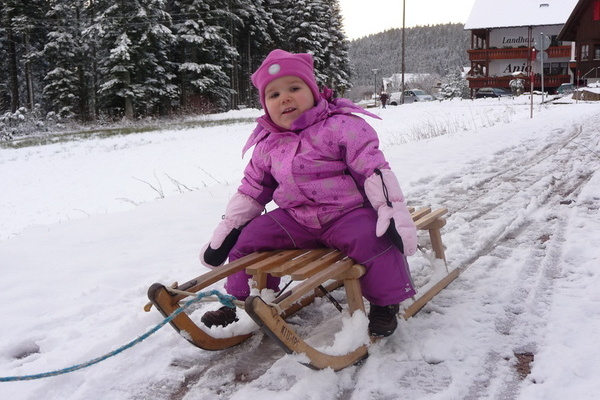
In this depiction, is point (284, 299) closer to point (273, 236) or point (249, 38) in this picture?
point (273, 236)

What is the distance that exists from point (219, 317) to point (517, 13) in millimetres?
46565

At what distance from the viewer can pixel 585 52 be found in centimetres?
3609

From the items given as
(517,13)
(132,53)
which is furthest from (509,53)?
(132,53)

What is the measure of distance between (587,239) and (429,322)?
1648mm

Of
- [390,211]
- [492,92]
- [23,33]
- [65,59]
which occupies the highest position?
[23,33]

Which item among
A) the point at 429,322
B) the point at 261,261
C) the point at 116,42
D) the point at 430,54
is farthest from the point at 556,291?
the point at 430,54

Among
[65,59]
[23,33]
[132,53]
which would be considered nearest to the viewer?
[132,53]

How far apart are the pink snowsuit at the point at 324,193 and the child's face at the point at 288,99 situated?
0.05m

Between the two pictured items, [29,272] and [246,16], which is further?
[246,16]

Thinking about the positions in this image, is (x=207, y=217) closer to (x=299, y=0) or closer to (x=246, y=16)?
(x=246, y=16)

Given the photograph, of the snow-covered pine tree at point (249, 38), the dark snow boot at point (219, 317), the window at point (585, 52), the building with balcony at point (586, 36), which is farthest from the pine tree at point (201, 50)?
the dark snow boot at point (219, 317)

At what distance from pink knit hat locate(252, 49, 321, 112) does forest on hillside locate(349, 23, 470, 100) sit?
118 meters

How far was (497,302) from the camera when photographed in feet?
9.02

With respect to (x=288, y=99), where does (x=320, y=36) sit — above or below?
above
